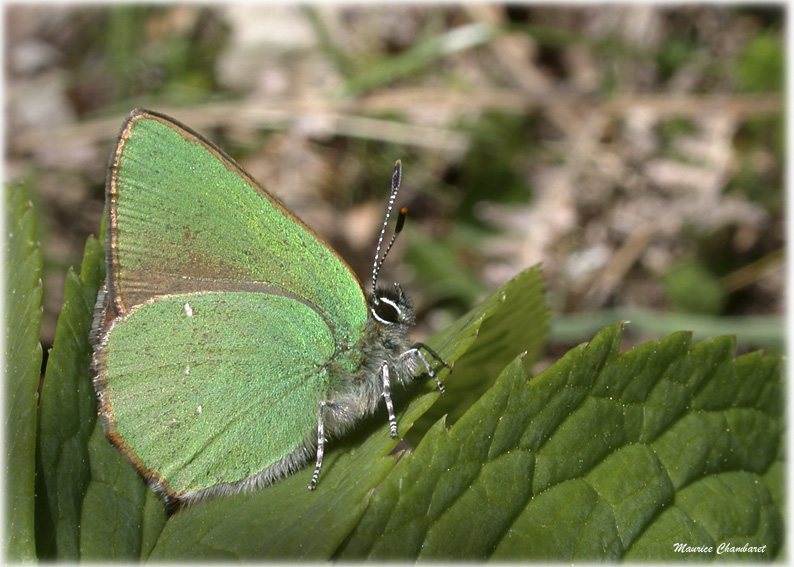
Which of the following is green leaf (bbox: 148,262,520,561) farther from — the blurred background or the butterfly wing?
the blurred background

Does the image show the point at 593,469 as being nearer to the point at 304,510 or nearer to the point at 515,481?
the point at 515,481

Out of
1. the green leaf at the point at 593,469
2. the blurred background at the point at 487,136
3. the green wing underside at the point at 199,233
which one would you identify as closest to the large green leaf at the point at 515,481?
the green leaf at the point at 593,469

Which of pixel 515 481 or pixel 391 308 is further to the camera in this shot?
pixel 391 308

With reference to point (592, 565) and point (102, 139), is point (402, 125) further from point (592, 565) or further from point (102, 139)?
point (592, 565)

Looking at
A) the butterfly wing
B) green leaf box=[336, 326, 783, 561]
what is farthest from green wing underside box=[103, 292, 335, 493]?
green leaf box=[336, 326, 783, 561]
